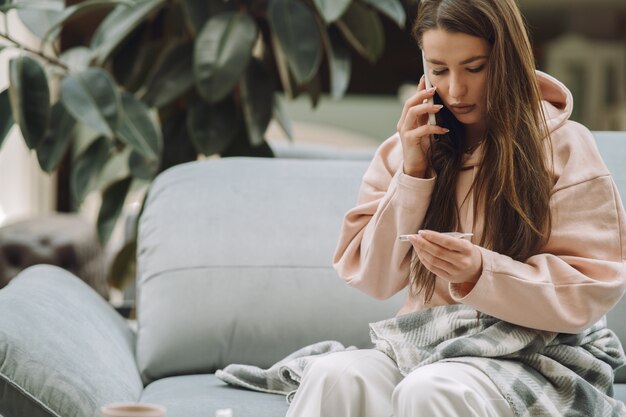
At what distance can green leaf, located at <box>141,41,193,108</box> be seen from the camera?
279cm

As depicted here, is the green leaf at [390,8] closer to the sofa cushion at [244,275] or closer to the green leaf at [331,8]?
the green leaf at [331,8]

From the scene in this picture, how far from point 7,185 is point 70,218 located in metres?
0.38

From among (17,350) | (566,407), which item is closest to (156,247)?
(17,350)

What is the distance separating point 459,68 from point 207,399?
0.74 meters

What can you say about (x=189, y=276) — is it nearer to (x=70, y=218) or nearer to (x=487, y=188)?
(x=487, y=188)

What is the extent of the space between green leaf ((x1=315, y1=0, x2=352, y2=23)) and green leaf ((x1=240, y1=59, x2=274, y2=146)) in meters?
0.33

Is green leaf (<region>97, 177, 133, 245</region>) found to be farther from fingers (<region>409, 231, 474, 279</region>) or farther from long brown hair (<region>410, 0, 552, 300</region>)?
fingers (<region>409, 231, 474, 279</region>)

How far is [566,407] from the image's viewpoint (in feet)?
4.80

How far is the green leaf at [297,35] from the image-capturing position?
2699 mm

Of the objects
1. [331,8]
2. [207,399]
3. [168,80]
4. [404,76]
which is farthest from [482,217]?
[404,76]

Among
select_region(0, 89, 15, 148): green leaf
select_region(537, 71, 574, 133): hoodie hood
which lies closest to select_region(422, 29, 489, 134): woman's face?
select_region(537, 71, 574, 133): hoodie hood

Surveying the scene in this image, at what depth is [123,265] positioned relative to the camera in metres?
2.92

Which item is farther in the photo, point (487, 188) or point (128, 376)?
point (128, 376)

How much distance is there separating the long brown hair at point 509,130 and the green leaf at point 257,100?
122 cm
